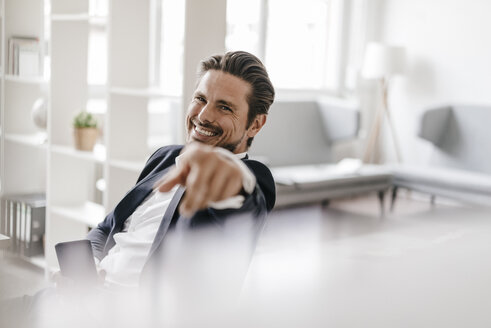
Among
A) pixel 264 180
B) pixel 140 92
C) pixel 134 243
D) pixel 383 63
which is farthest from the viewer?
pixel 383 63

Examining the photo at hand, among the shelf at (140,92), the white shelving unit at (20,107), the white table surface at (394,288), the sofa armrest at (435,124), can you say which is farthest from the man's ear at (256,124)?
the sofa armrest at (435,124)

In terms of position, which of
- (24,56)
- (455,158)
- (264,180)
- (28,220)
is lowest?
(28,220)

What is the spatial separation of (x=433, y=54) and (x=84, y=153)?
4.04 meters

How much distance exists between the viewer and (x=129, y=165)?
2338 mm

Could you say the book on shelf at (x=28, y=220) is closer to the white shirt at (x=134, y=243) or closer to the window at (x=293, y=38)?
the white shirt at (x=134, y=243)

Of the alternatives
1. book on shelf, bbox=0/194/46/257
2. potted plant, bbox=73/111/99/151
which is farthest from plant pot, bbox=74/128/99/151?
book on shelf, bbox=0/194/46/257

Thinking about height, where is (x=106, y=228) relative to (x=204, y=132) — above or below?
below

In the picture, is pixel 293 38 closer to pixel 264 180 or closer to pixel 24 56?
pixel 24 56

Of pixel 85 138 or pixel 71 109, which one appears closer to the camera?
pixel 85 138

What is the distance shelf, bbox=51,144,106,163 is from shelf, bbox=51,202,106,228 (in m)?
0.24

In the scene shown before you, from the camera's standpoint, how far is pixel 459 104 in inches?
205

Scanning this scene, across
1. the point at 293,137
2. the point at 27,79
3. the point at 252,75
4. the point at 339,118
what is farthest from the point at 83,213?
the point at 339,118

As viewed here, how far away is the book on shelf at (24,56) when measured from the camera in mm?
2787

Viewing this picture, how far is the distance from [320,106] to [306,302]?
508 centimetres
